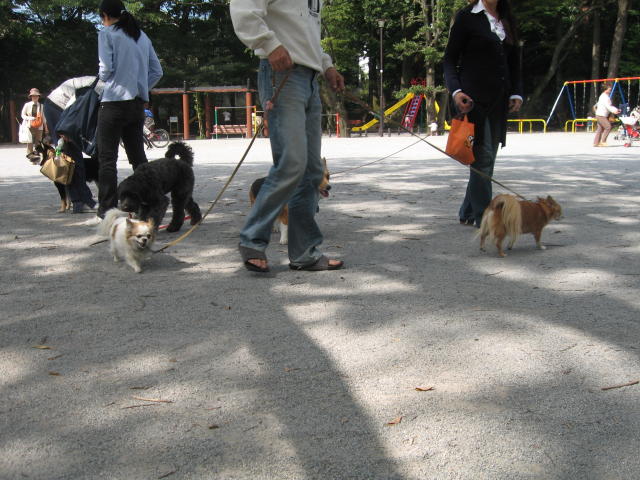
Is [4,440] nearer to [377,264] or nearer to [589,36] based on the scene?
[377,264]

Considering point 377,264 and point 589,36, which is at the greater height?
point 589,36

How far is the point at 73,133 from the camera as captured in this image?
6.71 meters

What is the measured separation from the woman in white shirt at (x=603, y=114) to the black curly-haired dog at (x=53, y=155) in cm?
1417

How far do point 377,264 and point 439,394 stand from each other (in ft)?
7.30

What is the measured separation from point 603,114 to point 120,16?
49.2ft

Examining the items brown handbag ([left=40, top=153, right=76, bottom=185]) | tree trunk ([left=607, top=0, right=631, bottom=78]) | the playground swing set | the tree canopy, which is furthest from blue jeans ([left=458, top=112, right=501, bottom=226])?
tree trunk ([left=607, top=0, right=631, bottom=78])

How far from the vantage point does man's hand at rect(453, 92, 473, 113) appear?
17.9 ft

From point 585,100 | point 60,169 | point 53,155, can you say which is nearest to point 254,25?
point 60,169

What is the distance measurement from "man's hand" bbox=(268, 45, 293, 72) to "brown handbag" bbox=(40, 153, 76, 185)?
13.1 ft

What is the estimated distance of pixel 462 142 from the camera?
214 inches

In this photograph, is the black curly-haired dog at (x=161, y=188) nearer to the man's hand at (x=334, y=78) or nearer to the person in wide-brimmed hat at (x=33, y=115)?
the man's hand at (x=334, y=78)

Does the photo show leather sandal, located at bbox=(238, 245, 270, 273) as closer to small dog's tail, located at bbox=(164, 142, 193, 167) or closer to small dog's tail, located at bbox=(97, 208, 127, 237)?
small dog's tail, located at bbox=(97, 208, 127, 237)

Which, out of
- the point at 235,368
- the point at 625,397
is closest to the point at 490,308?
the point at 625,397

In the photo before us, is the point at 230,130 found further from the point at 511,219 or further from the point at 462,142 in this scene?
the point at 511,219
